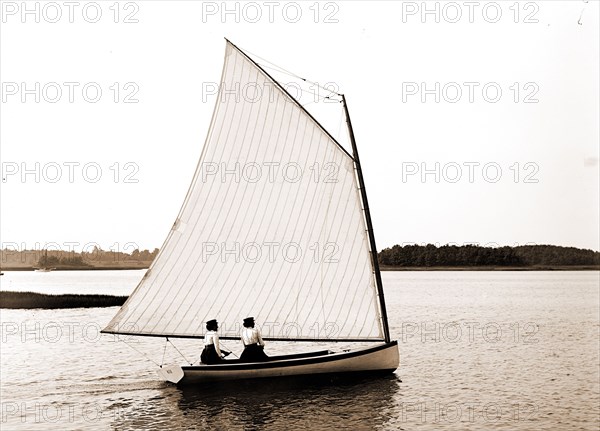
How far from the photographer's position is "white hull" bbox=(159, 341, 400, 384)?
22.0 meters

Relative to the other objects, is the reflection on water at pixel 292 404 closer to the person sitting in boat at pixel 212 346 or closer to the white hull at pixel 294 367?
the white hull at pixel 294 367

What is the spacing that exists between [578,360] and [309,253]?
20069 mm

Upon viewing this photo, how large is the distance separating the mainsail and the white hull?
0.83 meters

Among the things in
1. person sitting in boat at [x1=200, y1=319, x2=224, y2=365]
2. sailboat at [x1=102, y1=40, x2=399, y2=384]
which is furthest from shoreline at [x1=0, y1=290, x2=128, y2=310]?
person sitting in boat at [x1=200, y1=319, x2=224, y2=365]

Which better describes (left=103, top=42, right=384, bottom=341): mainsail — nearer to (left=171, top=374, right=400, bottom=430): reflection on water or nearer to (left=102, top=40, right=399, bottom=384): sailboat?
(left=102, top=40, right=399, bottom=384): sailboat

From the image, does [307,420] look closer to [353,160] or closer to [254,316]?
[254,316]

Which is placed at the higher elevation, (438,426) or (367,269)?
(367,269)

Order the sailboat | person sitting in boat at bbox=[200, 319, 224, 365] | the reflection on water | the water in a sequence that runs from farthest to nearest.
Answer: the sailboat < person sitting in boat at bbox=[200, 319, 224, 365] < the water < the reflection on water

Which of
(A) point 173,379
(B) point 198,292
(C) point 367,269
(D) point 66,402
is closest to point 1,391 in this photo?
(D) point 66,402

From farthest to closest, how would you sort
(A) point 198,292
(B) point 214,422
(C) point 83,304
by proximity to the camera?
(C) point 83,304, (A) point 198,292, (B) point 214,422

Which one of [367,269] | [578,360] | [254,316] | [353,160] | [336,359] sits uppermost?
[353,160]

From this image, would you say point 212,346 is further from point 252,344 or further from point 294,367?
point 294,367

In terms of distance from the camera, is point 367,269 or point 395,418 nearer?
point 395,418

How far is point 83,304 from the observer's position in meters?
72.0
